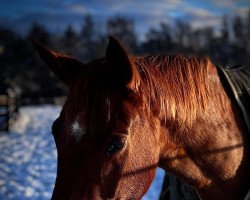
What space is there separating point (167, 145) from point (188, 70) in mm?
431

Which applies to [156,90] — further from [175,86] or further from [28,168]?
[28,168]

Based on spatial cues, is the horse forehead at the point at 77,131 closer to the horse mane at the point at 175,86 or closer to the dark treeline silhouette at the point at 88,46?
the horse mane at the point at 175,86

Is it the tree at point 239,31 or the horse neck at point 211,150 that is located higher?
the horse neck at point 211,150

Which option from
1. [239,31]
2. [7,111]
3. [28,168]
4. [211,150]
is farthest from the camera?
[239,31]

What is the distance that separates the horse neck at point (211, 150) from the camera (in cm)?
155

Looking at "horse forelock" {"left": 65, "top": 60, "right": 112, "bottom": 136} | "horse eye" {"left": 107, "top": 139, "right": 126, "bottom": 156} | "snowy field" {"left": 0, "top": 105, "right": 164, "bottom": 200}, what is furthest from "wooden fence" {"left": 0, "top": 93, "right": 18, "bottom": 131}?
"horse eye" {"left": 107, "top": 139, "right": 126, "bottom": 156}

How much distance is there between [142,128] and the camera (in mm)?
1389

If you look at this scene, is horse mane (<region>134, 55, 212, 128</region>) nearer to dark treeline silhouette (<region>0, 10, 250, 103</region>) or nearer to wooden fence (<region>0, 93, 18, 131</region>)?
wooden fence (<region>0, 93, 18, 131</region>)

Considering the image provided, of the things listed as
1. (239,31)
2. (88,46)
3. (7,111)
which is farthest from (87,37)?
(7,111)

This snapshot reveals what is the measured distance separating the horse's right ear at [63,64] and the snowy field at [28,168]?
294 centimetres

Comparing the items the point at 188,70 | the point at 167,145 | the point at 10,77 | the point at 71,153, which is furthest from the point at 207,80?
the point at 10,77

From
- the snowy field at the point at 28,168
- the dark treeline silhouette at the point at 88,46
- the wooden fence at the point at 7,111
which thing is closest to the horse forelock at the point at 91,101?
the snowy field at the point at 28,168

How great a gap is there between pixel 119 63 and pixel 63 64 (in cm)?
44

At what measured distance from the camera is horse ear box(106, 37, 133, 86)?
4.09 feet
